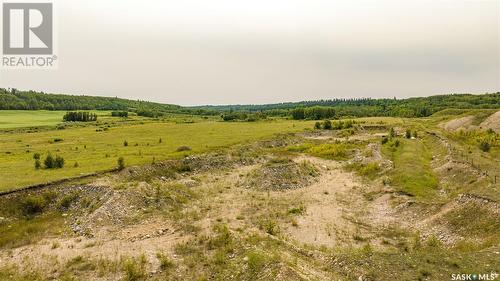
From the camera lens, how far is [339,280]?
20281 millimetres

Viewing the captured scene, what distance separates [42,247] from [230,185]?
888 inches

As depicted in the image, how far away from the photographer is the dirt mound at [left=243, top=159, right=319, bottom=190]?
45531 millimetres

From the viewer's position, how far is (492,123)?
278 ft

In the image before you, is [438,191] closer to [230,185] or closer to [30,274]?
[230,185]

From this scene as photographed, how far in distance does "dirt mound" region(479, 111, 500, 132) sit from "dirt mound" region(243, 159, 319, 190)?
5138cm

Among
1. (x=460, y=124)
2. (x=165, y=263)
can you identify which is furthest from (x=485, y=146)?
(x=165, y=263)

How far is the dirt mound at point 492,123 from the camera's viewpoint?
3199 inches

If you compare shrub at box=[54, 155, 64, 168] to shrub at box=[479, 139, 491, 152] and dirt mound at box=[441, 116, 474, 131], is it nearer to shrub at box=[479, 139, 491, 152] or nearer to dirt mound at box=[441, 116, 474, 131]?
shrub at box=[479, 139, 491, 152]

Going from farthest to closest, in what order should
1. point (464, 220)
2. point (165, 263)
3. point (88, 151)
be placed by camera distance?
1. point (88, 151)
2. point (464, 220)
3. point (165, 263)

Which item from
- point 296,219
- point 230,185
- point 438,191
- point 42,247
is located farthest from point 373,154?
point 42,247

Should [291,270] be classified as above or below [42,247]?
above

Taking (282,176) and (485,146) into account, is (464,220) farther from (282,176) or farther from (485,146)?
(485,146)

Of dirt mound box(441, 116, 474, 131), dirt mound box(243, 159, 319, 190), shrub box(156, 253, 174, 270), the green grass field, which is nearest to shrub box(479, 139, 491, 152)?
dirt mound box(243, 159, 319, 190)

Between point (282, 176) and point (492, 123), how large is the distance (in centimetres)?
6222
